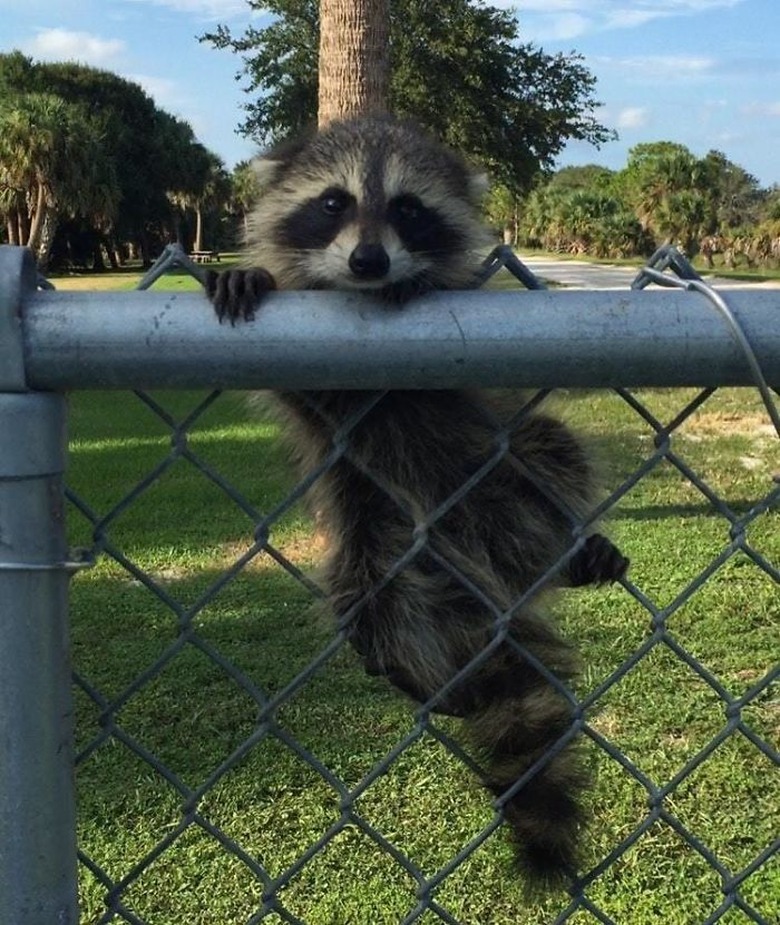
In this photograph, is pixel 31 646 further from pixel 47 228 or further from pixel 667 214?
pixel 667 214

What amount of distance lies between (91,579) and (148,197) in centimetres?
4205

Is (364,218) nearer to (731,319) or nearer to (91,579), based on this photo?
(731,319)

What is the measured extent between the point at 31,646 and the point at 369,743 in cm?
286

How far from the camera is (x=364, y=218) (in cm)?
→ 272

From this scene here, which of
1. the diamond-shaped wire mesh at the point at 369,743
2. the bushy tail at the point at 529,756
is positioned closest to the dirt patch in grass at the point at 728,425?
the diamond-shaped wire mesh at the point at 369,743

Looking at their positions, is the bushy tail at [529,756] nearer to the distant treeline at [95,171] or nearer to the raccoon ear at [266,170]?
the raccoon ear at [266,170]

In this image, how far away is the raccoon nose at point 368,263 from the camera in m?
2.16

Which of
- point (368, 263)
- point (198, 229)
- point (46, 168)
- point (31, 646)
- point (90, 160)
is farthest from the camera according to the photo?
point (198, 229)

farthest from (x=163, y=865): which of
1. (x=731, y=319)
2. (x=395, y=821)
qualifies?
(x=731, y=319)

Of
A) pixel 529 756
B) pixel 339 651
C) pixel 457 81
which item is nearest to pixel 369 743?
pixel 339 651

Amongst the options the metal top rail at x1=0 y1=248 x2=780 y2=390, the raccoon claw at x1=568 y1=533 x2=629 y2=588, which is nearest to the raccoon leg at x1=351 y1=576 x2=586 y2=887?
the raccoon claw at x1=568 y1=533 x2=629 y2=588

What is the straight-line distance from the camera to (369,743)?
3992 mm

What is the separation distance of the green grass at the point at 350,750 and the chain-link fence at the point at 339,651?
0.04 ft

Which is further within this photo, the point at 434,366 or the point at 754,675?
the point at 754,675
